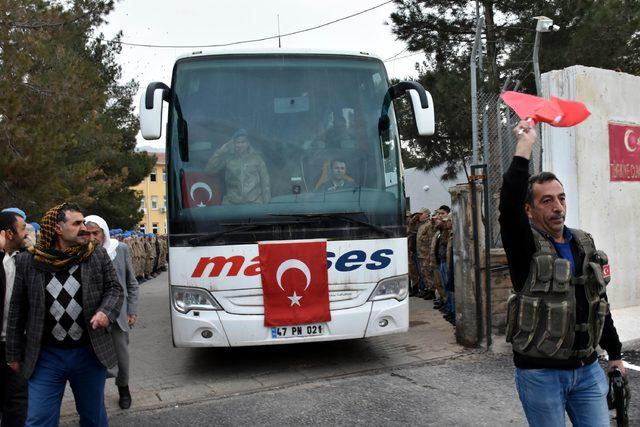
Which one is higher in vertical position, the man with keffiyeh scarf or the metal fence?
the metal fence

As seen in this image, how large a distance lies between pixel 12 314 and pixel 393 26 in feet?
44.9

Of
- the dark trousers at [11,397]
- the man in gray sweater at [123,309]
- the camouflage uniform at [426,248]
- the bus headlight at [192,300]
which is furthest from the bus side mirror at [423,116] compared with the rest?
the camouflage uniform at [426,248]

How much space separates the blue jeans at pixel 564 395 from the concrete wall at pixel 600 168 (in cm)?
466

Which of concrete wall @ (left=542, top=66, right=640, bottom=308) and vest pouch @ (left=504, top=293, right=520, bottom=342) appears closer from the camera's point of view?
vest pouch @ (left=504, top=293, right=520, bottom=342)

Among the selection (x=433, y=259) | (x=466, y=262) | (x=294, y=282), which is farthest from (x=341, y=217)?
(x=433, y=259)

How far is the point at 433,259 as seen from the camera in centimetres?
1032

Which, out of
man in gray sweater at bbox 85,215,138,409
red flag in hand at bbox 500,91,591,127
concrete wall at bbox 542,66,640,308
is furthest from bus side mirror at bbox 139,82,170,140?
concrete wall at bbox 542,66,640,308

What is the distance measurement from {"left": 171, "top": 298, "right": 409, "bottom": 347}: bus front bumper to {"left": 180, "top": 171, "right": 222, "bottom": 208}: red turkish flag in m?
1.00

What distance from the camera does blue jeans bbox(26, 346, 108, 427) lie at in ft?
11.0

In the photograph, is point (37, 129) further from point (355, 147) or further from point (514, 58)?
point (514, 58)

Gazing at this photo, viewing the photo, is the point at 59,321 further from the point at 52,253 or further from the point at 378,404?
the point at 378,404

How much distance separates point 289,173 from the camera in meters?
5.78

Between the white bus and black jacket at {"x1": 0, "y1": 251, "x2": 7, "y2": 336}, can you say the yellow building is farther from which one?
black jacket at {"x1": 0, "y1": 251, "x2": 7, "y2": 336}

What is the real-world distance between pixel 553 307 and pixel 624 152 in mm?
5709
